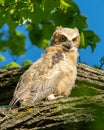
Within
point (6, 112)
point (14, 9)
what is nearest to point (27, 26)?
point (14, 9)

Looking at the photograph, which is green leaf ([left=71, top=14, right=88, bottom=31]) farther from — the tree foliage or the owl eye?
the owl eye

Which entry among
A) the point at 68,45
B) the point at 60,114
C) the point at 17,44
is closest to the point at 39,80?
the point at 68,45

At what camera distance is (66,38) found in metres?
6.74

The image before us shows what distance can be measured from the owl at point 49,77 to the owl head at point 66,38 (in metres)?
0.03

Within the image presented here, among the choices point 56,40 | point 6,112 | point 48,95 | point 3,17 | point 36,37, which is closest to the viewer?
point 6,112

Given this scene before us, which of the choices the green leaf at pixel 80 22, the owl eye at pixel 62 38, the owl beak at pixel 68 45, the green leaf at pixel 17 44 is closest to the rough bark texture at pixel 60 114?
the owl beak at pixel 68 45

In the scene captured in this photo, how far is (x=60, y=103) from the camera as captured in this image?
4000mm

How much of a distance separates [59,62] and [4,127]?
1996 mm

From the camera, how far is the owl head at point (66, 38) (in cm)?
658

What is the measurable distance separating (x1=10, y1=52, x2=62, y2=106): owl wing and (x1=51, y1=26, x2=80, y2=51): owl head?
59 centimetres

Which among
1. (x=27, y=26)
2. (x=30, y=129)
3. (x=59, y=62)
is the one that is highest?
(x=27, y=26)

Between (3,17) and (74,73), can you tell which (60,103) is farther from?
(3,17)

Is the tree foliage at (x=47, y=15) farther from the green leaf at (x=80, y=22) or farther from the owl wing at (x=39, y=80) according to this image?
the owl wing at (x=39, y=80)

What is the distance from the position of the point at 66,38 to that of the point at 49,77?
47.3 inches
